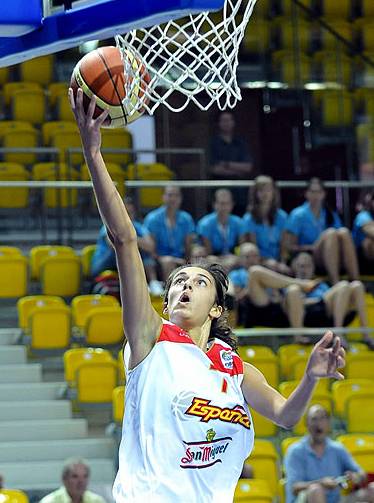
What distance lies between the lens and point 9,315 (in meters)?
9.86

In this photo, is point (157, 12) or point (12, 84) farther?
point (12, 84)

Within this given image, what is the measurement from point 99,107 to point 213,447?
1.10 m

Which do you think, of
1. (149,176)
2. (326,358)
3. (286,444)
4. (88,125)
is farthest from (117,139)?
(88,125)

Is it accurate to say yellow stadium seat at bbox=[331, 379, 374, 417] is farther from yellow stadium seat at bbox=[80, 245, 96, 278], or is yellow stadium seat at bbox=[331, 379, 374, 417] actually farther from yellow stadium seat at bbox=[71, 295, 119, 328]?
yellow stadium seat at bbox=[80, 245, 96, 278]

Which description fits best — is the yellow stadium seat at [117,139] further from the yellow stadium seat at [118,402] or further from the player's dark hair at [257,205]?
the yellow stadium seat at [118,402]

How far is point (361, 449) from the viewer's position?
8.39 meters

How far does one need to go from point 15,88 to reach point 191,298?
27.6 feet

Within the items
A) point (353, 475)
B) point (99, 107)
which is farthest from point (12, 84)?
point (99, 107)

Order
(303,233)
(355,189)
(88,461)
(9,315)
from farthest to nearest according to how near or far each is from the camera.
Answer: (355,189)
(303,233)
(9,315)
(88,461)

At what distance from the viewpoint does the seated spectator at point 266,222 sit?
10.1 m

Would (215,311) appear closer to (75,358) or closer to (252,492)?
(252,492)

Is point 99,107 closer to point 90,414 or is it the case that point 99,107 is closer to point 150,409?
point 150,409

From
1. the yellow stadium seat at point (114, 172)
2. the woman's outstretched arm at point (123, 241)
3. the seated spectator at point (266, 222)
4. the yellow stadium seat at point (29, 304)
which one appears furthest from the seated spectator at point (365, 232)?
the woman's outstretched arm at point (123, 241)

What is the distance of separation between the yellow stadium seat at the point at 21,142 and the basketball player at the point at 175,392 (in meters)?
7.40
